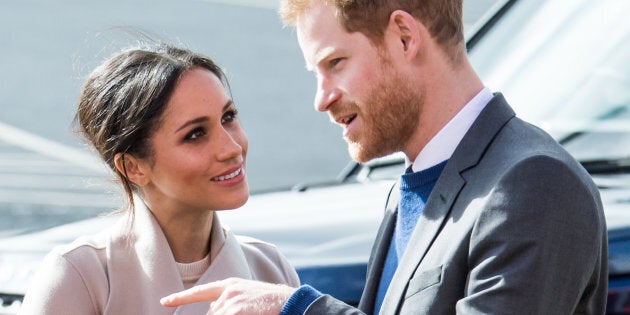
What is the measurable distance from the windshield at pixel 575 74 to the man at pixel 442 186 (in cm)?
91

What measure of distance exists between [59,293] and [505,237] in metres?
1.19

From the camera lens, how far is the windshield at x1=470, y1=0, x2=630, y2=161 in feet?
12.9

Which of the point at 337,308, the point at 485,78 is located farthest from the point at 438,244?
the point at 485,78

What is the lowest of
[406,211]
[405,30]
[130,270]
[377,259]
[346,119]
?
[130,270]

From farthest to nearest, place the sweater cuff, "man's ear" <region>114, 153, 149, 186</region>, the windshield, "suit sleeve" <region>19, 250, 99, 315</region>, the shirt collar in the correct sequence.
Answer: the windshield → "man's ear" <region>114, 153, 149, 186</region> → "suit sleeve" <region>19, 250, 99, 315</region> → the shirt collar → the sweater cuff

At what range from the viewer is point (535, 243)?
2.62 metres

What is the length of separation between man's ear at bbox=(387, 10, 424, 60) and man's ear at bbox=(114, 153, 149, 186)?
34.6 inches

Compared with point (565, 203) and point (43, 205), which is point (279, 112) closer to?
point (43, 205)

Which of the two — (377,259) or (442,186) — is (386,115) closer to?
(442,186)

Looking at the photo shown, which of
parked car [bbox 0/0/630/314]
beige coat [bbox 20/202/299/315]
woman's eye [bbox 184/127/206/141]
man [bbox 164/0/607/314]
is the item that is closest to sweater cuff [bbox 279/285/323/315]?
man [bbox 164/0/607/314]

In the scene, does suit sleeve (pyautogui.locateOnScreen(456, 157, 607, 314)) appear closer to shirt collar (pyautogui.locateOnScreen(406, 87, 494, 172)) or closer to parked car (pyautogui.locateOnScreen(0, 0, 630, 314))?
shirt collar (pyautogui.locateOnScreen(406, 87, 494, 172))

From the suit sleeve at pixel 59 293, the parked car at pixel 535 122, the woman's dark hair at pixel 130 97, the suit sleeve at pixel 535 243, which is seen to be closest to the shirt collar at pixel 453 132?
the suit sleeve at pixel 535 243

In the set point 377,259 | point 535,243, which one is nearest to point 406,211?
point 377,259

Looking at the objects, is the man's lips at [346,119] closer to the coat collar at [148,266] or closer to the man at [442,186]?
the man at [442,186]
